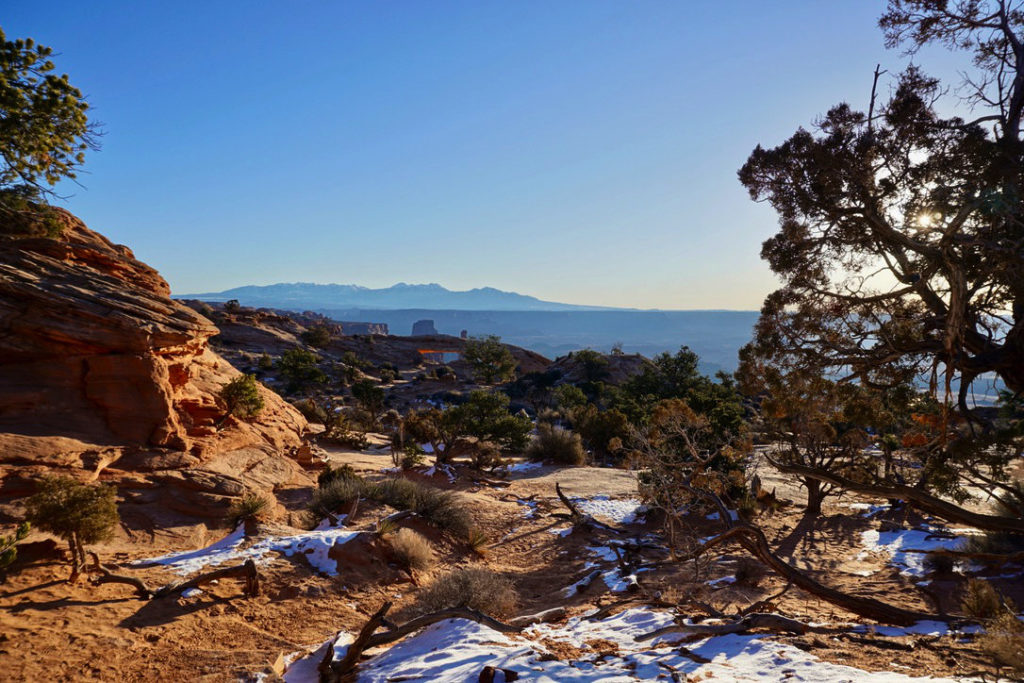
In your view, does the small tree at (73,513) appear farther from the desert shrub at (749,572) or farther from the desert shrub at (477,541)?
the desert shrub at (749,572)

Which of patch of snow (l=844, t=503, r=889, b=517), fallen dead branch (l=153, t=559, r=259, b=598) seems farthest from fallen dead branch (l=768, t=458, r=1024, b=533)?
patch of snow (l=844, t=503, r=889, b=517)

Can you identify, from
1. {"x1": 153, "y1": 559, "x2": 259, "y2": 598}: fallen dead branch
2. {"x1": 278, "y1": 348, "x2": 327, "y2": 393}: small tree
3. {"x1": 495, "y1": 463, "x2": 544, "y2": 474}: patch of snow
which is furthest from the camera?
{"x1": 278, "y1": 348, "x2": 327, "y2": 393}: small tree

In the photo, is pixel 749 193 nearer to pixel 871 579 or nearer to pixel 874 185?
pixel 874 185

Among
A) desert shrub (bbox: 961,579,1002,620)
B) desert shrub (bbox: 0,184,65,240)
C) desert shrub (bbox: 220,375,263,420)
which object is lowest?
desert shrub (bbox: 961,579,1002,620)

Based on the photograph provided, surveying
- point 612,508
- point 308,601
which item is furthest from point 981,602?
point 308,601

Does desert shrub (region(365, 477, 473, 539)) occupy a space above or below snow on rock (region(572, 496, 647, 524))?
above

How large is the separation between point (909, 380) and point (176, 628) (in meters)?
12.3

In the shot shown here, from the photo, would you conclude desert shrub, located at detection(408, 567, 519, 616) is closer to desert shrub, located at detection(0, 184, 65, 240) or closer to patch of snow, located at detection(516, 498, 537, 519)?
patch of snow, located at detection(516, 498, 537, 519)

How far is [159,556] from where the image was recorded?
8.46m

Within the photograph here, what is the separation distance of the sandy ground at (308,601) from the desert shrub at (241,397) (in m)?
3.68

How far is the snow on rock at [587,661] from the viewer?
465 cm

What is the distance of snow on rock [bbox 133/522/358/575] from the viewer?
831 cm

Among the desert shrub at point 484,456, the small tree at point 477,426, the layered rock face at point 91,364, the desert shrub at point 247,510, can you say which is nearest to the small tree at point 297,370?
the small tree at point 477,426

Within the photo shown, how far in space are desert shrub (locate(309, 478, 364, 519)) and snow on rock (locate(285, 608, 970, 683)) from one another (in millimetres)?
5699
